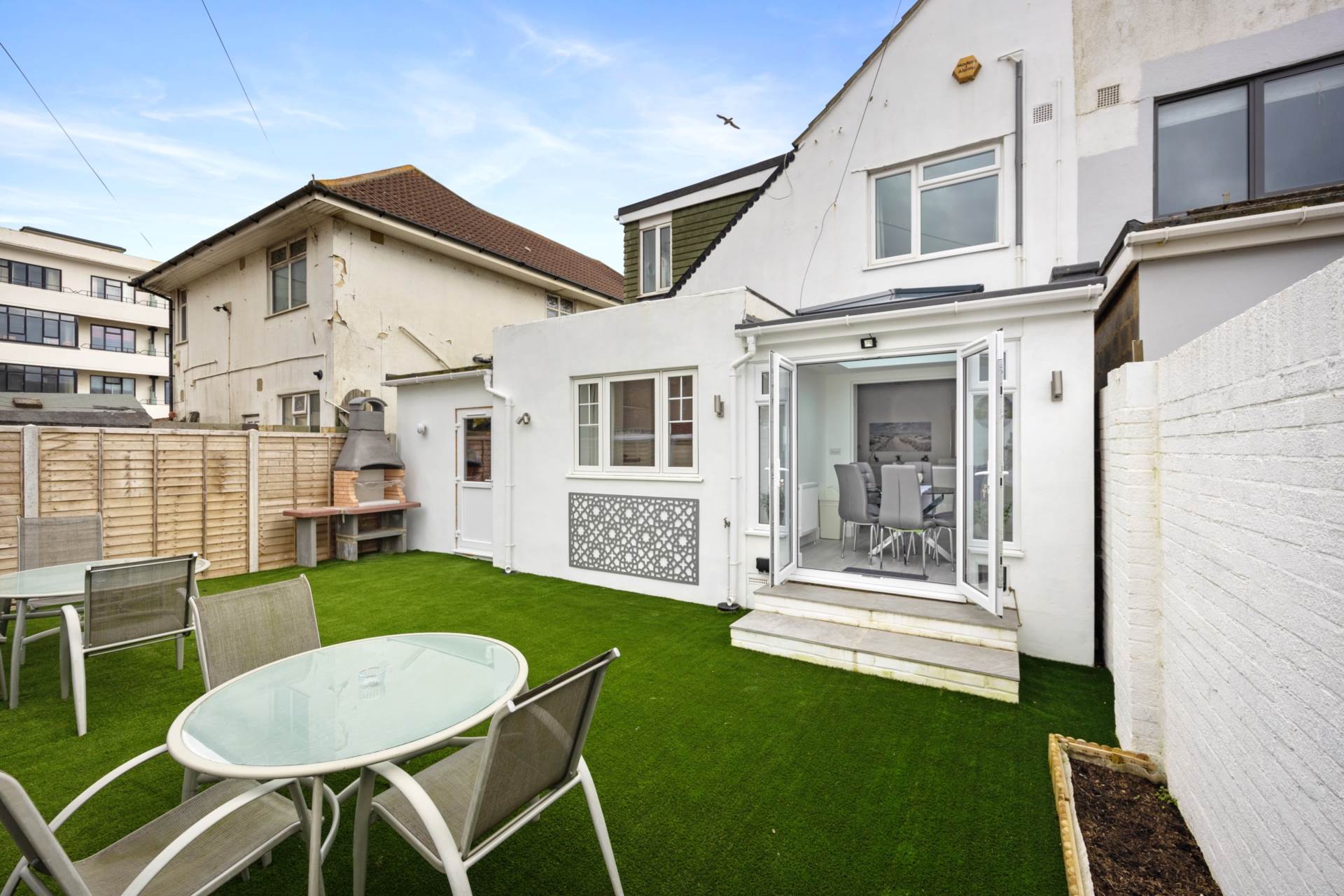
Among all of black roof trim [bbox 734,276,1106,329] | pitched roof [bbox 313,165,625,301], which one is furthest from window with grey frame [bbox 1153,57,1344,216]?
pitched roof [bbox 313,165,625,301]

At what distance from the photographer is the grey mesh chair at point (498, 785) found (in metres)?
1.72

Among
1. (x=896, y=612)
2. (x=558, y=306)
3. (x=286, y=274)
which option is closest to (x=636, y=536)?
(x=896, y=612)

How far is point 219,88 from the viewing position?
24.5 ft

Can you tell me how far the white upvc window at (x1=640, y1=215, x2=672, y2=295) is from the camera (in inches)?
426

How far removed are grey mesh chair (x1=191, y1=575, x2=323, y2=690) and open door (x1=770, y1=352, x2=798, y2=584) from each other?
402 centimetres

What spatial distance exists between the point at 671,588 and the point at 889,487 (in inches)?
112

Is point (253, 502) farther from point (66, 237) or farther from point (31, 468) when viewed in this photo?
point (66, 237)

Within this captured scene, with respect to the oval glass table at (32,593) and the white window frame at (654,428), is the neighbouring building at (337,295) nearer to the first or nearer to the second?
the white window frame at (654,428)

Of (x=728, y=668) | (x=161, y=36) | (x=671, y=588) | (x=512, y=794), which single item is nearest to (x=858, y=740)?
(x=728, y=668)

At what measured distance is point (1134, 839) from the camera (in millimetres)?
2389

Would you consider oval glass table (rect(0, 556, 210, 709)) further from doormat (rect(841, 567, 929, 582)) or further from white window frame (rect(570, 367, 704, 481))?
doormat (rect(841, 567, 929, 582))

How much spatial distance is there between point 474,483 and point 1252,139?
10.7 metres

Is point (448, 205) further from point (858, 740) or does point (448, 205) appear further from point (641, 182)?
point (858, 740)

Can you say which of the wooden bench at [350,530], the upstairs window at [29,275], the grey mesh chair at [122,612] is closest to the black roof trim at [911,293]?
the grey mesh chair at [122,612]
